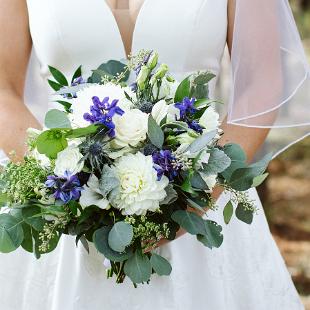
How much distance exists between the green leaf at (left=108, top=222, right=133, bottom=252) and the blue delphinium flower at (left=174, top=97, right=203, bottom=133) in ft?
0.95

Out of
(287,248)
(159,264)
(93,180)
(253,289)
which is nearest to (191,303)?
(253,289)

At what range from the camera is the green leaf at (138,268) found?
192 centimetres

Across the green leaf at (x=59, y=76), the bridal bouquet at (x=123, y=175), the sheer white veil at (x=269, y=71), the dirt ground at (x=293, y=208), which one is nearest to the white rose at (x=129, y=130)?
the bridal bouquet at (x=123, y=175)

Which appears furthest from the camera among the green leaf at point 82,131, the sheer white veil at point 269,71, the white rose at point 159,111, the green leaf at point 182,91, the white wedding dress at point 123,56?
the white wedding dress at point 123,56

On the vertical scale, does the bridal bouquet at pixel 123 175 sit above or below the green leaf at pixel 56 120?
below

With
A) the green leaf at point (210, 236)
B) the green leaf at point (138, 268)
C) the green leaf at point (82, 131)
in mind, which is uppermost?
the green leaf at point (82, 131)

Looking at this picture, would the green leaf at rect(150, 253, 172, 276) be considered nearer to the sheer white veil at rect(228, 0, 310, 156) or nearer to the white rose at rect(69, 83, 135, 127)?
the white rose at rect(69, 83, 135, 127)

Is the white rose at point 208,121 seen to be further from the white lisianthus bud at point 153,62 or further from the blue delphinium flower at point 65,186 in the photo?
the blue delphinium flower at point 65,186

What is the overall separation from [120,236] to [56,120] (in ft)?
1.03

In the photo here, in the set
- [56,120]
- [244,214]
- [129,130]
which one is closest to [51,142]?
[56,120]

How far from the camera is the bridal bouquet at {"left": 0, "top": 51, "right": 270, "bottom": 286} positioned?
1867 millimetres

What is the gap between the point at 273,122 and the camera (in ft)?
8.01

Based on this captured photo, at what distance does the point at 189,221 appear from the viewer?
1.93 meters

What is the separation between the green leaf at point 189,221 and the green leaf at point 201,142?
162 mm
